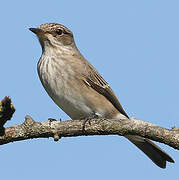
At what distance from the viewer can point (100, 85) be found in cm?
777

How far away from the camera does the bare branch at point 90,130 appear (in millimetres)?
5094

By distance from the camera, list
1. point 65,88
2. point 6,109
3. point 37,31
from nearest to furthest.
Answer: point 6,109
point 65,88
point 37,31

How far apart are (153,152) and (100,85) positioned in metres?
1.73

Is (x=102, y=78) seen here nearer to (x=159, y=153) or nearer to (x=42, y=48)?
(x=42, y=48)

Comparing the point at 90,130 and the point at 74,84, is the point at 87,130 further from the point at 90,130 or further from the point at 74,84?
the point at 74,84

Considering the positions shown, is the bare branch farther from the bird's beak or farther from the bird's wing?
the bird's beak

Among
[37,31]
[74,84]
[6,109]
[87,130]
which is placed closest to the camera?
[6,109]

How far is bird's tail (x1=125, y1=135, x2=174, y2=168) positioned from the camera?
675cm

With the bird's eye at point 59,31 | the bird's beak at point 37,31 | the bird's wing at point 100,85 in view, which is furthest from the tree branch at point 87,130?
the bird's eye at point 59,31

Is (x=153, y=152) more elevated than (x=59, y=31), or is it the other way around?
(x=59, y=31)

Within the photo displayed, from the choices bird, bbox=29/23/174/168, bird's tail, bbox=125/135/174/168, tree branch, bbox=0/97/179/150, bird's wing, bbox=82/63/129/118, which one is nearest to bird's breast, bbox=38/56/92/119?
bird, bbox=29/23/174/168

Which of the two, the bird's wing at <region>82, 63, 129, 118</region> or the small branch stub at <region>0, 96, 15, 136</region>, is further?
the bird's wing at <region>82, 63, 129, 118</region>

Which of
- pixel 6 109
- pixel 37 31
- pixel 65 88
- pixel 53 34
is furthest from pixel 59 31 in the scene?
pixel 6 109

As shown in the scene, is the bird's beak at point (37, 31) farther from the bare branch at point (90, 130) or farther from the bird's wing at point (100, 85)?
the bare branch at point (90, 130)
